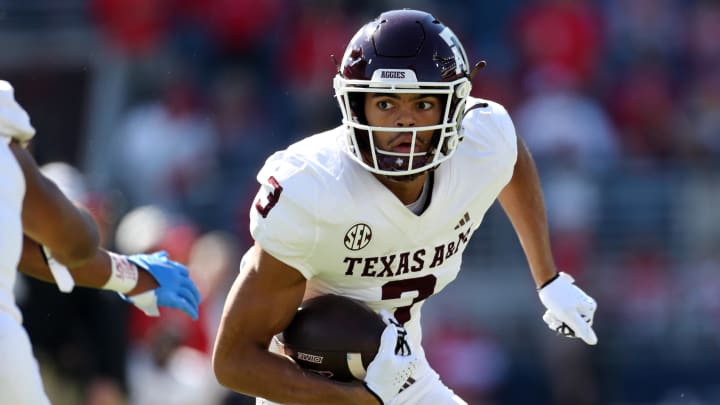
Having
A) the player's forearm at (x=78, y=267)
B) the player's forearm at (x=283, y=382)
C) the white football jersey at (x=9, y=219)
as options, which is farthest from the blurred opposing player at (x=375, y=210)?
the white football jersey at (x=9, y=219)

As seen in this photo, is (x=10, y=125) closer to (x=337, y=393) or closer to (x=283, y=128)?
(x=337, y=393)

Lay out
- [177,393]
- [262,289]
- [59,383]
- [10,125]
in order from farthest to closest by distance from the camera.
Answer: [177,393] < [59,383] < [262,289] < [10,125]

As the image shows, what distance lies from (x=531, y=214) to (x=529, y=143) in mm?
4768

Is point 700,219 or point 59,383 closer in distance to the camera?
point 59,383

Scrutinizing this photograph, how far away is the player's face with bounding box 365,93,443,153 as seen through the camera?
391cm

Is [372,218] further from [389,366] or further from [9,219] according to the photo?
[9,219]

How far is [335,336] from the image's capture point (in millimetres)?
Result: 3883

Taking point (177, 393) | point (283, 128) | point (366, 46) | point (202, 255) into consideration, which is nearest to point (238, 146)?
point (283, 128)

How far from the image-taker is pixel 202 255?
7496 mm

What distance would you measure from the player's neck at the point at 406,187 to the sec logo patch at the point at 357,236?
0.16 meters

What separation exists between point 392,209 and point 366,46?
48 centimetres

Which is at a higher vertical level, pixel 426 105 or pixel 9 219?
pixel 426 105

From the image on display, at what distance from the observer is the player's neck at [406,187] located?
4.01 m

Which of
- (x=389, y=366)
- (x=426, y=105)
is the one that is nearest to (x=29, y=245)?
(x=389, y=366)
